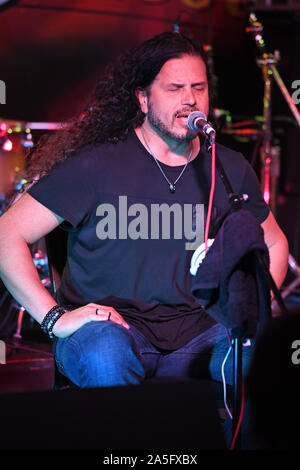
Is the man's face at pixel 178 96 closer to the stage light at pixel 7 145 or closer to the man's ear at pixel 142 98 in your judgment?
the man's ear at pixel 142 98

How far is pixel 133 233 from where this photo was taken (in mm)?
2219

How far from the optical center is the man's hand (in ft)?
6.38

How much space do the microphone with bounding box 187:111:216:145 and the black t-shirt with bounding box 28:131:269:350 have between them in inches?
12.4

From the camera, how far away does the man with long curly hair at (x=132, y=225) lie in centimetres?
200

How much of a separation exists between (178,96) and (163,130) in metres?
0.13

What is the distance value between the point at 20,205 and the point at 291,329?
4.13ft

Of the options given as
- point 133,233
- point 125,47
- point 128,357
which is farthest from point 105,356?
point 125,47

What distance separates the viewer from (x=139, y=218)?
223 cm

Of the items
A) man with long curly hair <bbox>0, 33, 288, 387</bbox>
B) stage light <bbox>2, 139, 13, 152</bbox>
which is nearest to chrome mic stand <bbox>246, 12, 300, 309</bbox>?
stage light <bbox>2, 139, 13, 152</bbox>

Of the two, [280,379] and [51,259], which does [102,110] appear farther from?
[280,379]

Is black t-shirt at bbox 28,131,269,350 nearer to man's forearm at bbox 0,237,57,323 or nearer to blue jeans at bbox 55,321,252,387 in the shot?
blue jeans at bbox 55,321,252,387

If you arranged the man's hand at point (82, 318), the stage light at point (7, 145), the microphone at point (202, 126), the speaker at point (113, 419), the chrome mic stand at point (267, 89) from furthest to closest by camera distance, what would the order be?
the chrome mic stand at point (267, 89) → the stage light at point (7, 145) → the man's hand at point (82, 318) → the microphone at point (202, 126) → the speaker at point (113, 419)

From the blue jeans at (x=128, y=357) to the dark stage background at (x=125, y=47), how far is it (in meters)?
2.99

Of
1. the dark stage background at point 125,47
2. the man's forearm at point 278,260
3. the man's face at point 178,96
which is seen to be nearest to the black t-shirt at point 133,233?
the man's face at point 178,96
